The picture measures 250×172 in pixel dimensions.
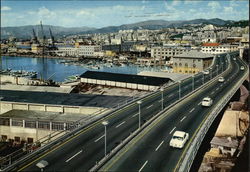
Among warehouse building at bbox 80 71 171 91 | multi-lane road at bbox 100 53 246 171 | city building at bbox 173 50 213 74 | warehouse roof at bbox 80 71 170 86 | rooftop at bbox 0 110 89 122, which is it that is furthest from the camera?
city building at bbox 173 50 213 74

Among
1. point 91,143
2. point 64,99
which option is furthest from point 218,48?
point 91,143

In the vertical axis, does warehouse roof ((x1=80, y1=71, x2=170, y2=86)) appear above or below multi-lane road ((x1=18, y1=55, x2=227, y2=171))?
above

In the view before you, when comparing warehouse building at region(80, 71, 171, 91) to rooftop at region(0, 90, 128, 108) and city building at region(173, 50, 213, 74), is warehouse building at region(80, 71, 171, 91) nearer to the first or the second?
rooftop at region(0, 90, 128, 108)

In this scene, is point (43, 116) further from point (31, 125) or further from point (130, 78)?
point (130, 78)

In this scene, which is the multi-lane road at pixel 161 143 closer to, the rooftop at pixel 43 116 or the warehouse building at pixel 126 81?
the rooftop at pixel 43 116

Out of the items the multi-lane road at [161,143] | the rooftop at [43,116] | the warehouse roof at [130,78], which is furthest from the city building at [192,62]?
the rooftop at [43,116]

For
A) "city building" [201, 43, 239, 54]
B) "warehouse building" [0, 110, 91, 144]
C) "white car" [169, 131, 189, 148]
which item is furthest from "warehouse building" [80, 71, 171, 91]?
"city building" [201, 43, 239, 54]
